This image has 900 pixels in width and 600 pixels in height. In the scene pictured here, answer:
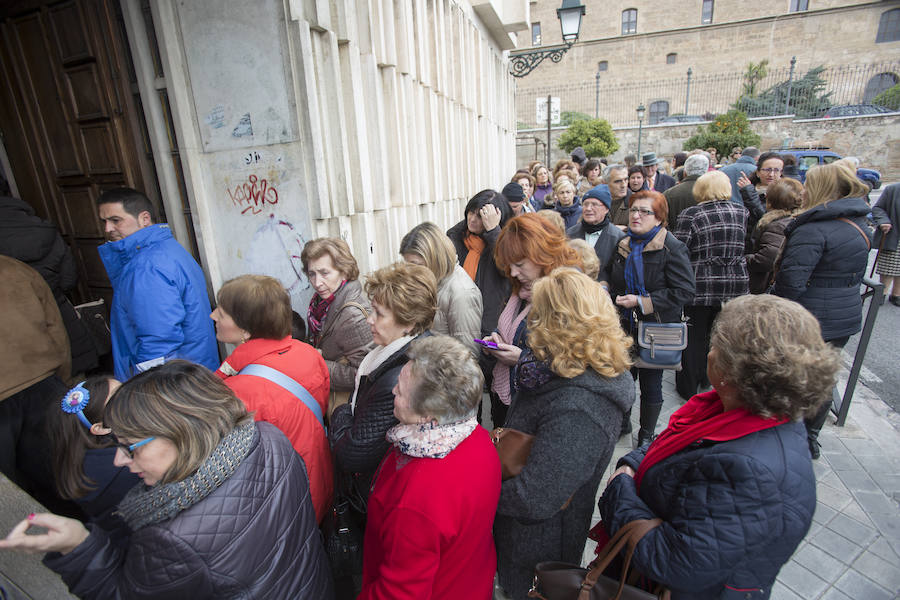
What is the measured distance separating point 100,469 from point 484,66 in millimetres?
8746

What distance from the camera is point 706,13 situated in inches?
1345

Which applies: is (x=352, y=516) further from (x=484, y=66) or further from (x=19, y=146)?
(x=484, y=66)

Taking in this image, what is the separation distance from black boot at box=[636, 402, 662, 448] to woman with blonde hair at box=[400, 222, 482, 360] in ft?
5.16

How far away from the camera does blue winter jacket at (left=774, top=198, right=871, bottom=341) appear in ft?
10.4

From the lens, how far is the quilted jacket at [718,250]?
3.83 meters

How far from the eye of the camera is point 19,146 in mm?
4059

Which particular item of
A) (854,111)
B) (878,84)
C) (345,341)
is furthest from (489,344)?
(878,84)

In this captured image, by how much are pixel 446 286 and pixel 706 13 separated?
1680 inches

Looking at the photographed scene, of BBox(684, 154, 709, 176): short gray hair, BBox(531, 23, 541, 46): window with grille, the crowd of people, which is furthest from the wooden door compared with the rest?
BBox(531, 23, 541, 46): window with grille

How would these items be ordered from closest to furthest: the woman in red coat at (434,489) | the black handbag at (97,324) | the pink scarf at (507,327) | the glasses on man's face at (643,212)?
the woman in red coat at (434,489)
the pink scarf at (507,327)
the glasses on man's face at (643,212)
the black handbag at (97,324)

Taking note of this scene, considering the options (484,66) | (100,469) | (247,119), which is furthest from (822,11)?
(100,469)

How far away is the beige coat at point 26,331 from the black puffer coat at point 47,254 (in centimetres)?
39

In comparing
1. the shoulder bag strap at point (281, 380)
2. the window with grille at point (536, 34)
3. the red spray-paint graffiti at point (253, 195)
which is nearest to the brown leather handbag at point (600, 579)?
the shoulder bag strap at point (281, 380)

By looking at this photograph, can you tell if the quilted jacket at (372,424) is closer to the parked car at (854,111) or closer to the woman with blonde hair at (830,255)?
the woman with blonde hair at (830,255)
